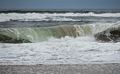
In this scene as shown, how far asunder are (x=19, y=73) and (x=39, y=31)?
9.30m

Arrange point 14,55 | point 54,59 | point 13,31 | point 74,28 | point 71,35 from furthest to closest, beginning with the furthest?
point 74,28, point 71,35, point 13,31, point 14,55, point 54,59

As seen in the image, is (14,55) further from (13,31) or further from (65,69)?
(13,31)

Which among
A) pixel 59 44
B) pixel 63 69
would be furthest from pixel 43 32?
pixel 63 69

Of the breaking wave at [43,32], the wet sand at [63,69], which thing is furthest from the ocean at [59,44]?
the wet sand at [63,69]

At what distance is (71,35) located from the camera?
41.6 feet

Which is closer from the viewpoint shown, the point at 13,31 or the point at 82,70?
the point at 82,70

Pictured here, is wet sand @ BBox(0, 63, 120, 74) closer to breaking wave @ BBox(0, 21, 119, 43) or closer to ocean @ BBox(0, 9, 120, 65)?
ocean @ BBox(0, 9, 120, 65)

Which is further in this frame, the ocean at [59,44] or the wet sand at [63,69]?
the ocean at [59,44]

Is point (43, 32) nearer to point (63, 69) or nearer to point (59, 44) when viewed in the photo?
point (59, 44)

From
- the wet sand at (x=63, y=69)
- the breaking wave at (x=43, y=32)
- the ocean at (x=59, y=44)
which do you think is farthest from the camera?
the breaking wave at (x=43, y=32)

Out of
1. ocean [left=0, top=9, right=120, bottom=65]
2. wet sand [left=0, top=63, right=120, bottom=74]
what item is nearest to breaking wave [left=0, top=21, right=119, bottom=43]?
ocean [left=0, top=9, right=120, bottom=65]

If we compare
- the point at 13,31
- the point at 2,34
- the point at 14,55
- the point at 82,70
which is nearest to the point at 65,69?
the point at 82,70

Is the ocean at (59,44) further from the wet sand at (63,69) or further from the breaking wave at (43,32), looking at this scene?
the wet sand at (63,69)

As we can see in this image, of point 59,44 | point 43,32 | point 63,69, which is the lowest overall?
point 43,32
